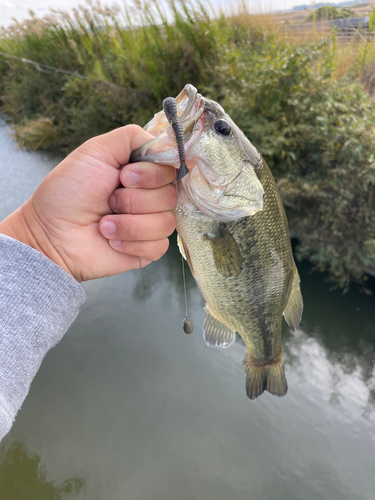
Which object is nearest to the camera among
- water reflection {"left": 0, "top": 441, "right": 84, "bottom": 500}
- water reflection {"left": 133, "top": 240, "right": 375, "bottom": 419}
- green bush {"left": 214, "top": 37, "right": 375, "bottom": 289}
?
water reflection {"left": 0, "top": 441, "right": 84, "bottom": 500}

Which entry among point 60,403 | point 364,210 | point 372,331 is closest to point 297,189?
point 364,210

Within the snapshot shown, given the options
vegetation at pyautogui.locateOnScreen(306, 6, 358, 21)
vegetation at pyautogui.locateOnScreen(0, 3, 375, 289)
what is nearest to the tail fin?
vegetation at pyautogui.locateOnScreen(0, 3, 375, 289)

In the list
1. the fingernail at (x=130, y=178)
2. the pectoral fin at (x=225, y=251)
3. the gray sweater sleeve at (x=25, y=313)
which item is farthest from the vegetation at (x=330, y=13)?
the gray sweater sleeve at (x=25, y=313)

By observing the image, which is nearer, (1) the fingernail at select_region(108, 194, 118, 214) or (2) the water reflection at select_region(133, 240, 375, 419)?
(1) the fingernail at select_region(108, 194, 118, 214)

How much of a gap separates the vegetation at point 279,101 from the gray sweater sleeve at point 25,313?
325cm

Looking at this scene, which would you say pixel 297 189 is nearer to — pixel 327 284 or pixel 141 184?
pixel 327 284

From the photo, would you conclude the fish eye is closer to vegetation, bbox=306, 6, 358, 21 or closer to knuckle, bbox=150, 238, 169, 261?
knuckle, bbox=150, 238, 169, 261

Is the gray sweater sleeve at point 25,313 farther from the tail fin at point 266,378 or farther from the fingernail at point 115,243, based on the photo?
the tail fin at point 266,378

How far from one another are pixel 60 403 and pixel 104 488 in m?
0.90

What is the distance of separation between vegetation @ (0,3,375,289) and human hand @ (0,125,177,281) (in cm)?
295

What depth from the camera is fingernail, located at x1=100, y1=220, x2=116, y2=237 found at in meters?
1.15

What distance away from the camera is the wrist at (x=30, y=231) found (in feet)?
3.78

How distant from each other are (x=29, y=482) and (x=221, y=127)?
134 inches

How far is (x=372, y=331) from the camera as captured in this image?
3.65 m
